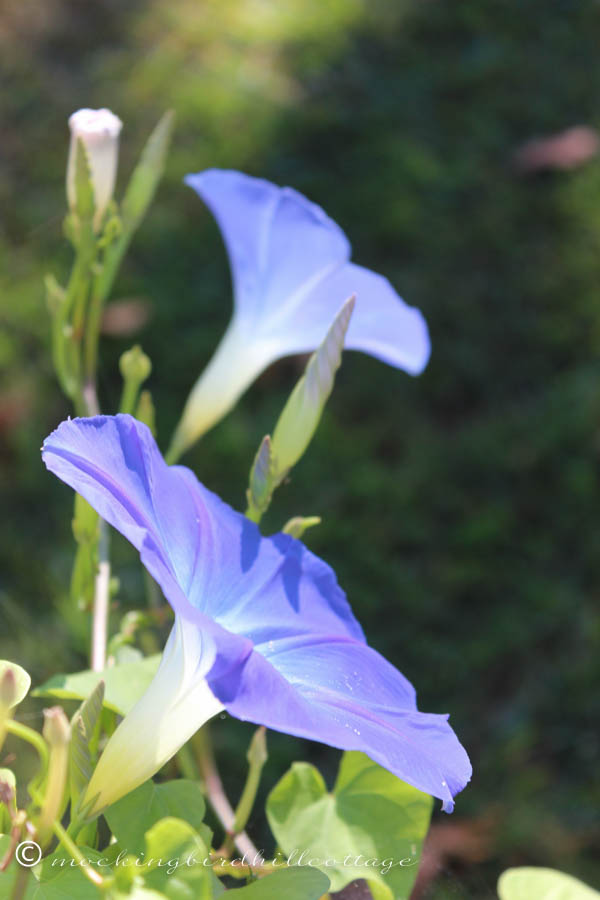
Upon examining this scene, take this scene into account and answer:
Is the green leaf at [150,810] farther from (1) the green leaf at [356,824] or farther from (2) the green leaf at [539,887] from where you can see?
(2) the green leaf at [539,887]

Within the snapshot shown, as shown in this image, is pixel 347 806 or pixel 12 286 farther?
pixel 12 286

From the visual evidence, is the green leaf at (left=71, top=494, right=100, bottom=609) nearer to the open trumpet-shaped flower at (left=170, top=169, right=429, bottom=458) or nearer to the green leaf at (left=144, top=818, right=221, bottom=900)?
the open trumpet-shaped flower at (left=170, top=169, right=429, bottom=458)

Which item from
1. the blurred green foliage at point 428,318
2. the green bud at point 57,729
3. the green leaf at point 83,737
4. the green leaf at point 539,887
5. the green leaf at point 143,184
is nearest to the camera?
the green bud at point 57,729

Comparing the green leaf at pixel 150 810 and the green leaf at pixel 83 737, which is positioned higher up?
the green leaf at pixel 83 737

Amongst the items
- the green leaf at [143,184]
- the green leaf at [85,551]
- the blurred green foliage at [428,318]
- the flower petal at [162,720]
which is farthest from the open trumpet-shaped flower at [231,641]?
the blurred green foliage at [428,318]

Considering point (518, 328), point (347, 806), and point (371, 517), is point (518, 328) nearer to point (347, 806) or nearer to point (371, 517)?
point (371, 517)

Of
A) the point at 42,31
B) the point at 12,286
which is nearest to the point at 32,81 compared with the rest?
the point at 42,31
